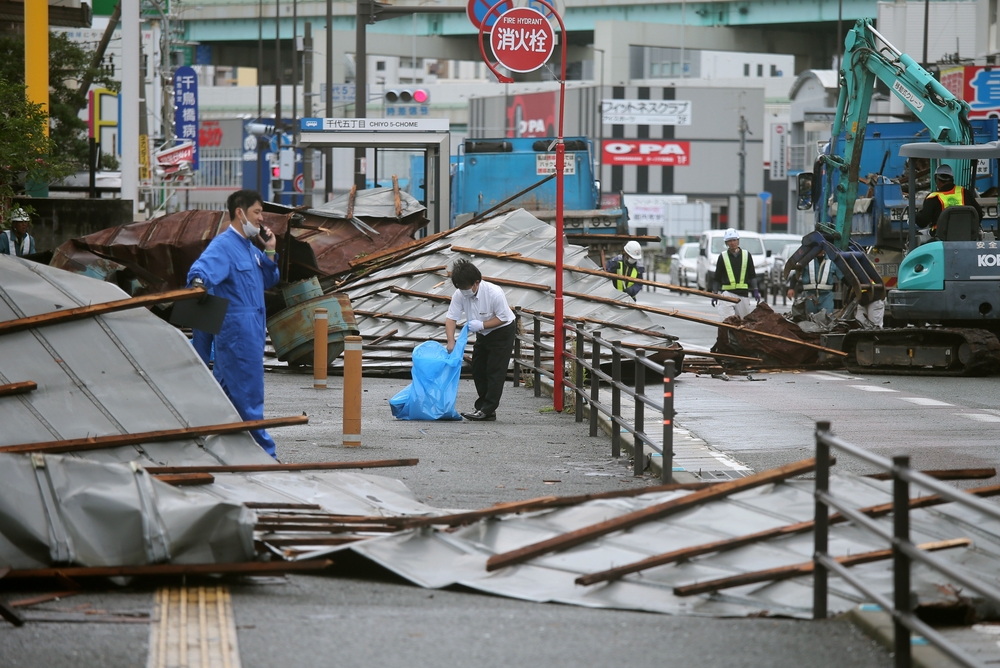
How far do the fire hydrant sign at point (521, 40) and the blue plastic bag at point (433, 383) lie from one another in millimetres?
2720

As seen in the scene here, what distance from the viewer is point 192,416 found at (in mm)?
8422

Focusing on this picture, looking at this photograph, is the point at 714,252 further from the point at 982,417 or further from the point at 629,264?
the point at 982,417

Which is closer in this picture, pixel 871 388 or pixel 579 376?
pixel 579 376

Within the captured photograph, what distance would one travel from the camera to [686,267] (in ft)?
145

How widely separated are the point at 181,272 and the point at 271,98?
242 ft

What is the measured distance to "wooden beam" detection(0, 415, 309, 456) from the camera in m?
7.32

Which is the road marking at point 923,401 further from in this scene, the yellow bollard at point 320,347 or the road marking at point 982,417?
the yellow bollard at point 320,347

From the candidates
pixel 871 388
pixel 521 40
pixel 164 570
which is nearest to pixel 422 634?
pixel 164 570

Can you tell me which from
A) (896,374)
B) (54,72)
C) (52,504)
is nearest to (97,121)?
(54,72)

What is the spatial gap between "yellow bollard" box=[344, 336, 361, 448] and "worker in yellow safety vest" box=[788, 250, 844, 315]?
1066 centimetres

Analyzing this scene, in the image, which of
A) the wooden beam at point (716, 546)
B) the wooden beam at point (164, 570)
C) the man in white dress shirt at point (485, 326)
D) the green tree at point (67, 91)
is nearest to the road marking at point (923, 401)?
the man in white dress shirt at point (485, 326)

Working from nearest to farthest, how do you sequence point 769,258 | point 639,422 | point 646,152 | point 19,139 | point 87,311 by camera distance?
point 87,311 < point 639,422 < point 19,139 < point 769,258 < point 646,152

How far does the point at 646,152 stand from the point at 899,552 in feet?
262

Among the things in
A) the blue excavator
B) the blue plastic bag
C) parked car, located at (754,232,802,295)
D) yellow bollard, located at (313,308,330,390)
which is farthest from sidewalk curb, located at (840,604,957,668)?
parked car, located at (754,232,802,295)
